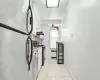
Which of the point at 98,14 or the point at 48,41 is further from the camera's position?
the point at 48,41

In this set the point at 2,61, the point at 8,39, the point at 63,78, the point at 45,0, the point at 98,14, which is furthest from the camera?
the point at 45,0

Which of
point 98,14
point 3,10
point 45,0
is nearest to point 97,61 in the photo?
point 98,14

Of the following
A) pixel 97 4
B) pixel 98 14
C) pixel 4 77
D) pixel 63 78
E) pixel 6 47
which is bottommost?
pixel 63 78

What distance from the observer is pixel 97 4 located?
150 cm

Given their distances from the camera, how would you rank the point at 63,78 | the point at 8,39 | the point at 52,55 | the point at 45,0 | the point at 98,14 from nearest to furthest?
the point at 8,39 → the point at 98,14 → the point at 63,78 → the point at 45,0 → the point at 52,55

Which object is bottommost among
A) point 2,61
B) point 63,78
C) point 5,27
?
point 63,78

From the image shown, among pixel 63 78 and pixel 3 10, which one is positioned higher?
pixel 3 10

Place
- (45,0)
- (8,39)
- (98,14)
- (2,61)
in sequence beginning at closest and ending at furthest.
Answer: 1. (2,61)
2. (8,39)
3. (98,14)
4. (45,0)

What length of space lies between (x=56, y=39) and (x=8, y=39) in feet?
23.7

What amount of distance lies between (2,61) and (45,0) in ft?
10.9

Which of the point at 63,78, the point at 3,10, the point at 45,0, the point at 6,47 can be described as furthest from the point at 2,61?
the point at 45,0

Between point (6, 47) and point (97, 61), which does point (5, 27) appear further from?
point (97, 61)

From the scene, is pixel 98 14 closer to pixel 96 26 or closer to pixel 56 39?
pixel 96 26

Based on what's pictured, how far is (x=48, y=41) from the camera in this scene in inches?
312
